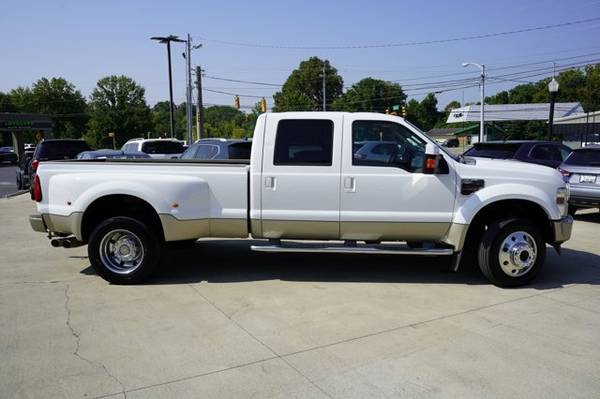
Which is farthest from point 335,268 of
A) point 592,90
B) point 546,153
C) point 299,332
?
point 592,90

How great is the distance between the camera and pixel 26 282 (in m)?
6.50

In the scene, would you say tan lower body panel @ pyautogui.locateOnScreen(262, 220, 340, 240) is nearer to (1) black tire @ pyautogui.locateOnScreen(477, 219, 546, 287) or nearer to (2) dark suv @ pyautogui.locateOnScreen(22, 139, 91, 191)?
(1) black tire @ pyautogui.locateOnScreen(477, 219, 546, 287)

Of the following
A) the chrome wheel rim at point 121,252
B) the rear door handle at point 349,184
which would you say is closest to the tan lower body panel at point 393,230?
the rear door handle at point 349,184

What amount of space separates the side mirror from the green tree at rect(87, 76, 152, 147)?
254 feet

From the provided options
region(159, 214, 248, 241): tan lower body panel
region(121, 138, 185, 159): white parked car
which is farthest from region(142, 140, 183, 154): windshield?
region(159, 214, 248, 241): tan lower body panel

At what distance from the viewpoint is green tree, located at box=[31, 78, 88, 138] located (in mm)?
89500

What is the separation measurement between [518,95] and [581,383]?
117 m

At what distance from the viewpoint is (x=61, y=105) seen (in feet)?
299

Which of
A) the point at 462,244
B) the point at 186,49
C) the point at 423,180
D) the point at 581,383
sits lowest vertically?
the point at 581,383

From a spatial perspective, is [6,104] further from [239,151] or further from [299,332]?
[299,332]

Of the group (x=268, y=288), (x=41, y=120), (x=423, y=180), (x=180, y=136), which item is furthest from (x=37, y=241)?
(x=180, y=136)

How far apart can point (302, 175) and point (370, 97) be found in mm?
86098

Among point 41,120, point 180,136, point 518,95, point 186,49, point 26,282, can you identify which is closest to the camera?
point 26,282

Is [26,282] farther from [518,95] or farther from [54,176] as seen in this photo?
[518,95]
